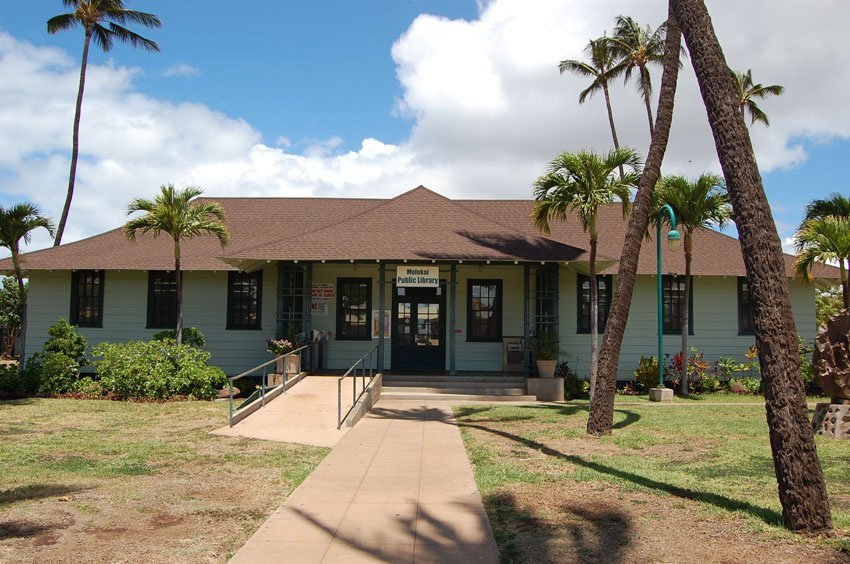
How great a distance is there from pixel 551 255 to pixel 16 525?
12.7 m

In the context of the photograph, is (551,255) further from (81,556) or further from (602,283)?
(81,556)

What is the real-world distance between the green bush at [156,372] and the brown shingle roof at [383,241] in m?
2.57

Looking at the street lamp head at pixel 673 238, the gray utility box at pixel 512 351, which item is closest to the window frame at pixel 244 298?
the gray utility box at pixel 512 351

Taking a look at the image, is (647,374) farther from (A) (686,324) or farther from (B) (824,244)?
(B) (824,244)

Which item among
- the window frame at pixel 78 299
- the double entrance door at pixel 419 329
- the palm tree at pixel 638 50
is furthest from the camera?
the palm tree at pixel 638 50

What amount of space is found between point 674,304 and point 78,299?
55.7 feet

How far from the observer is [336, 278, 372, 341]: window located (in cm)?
1897

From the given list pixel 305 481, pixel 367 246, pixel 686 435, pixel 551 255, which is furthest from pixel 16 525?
pixel 551 255

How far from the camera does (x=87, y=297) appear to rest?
19219 mm

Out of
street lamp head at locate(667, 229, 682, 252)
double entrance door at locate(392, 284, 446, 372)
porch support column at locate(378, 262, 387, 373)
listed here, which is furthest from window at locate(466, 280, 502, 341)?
street lamp head at locate(667, 229, 682, 252)

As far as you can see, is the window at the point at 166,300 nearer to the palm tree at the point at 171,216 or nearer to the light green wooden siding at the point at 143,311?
the light green wooden siding at the point at 143,311

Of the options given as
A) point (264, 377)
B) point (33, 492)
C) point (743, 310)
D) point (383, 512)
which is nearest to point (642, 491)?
point (383, 512)

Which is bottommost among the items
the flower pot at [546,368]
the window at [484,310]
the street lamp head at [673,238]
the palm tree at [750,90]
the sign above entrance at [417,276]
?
the flower pot at [546,368]

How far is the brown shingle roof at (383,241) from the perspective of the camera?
1667 cm
